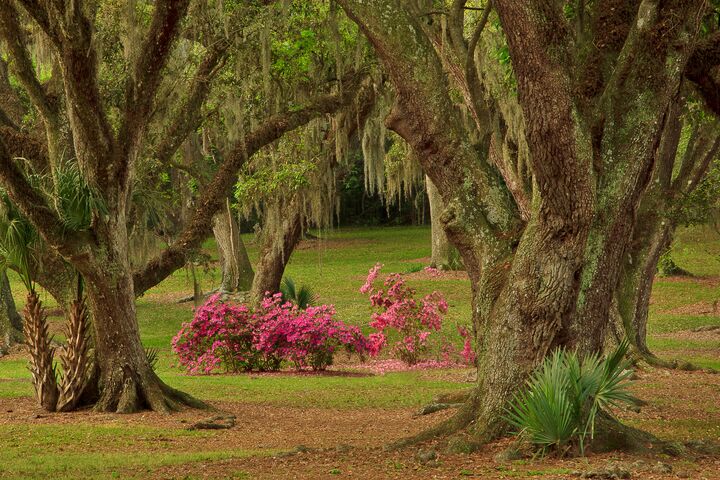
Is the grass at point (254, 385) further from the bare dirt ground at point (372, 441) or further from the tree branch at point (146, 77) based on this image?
the tree branch at point (146, 77)

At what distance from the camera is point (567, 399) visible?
8562 millimetres

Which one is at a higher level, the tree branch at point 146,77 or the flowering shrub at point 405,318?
the tree branch at point 146,77

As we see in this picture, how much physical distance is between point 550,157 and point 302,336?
10668 mm

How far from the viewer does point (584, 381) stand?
866cm

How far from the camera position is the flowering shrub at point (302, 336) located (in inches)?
750

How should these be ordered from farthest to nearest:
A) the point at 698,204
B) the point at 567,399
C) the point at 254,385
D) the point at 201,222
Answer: the point at 698,204 → the point at 254,385 → the point at 201,222 → the point at 567,399

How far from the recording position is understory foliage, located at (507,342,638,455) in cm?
855

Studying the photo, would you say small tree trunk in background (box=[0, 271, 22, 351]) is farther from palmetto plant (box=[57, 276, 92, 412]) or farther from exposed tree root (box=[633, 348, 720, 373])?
exposed tree root (box=[633, 348, 720, 373])

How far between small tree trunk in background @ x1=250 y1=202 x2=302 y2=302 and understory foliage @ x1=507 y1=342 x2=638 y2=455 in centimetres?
1490

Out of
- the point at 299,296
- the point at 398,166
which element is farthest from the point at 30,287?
the point at 398,166

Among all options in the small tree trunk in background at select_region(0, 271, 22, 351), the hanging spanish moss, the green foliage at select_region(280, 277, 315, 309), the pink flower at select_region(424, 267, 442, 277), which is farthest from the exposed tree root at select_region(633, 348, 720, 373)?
the pink flower at select_region(424, 267, 442, 277)

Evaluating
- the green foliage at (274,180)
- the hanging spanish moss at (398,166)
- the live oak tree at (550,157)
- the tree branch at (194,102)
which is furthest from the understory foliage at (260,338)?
the hanging spanish moss at (398,166)

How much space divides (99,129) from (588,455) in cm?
730

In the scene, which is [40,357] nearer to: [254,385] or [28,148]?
[28,148]
